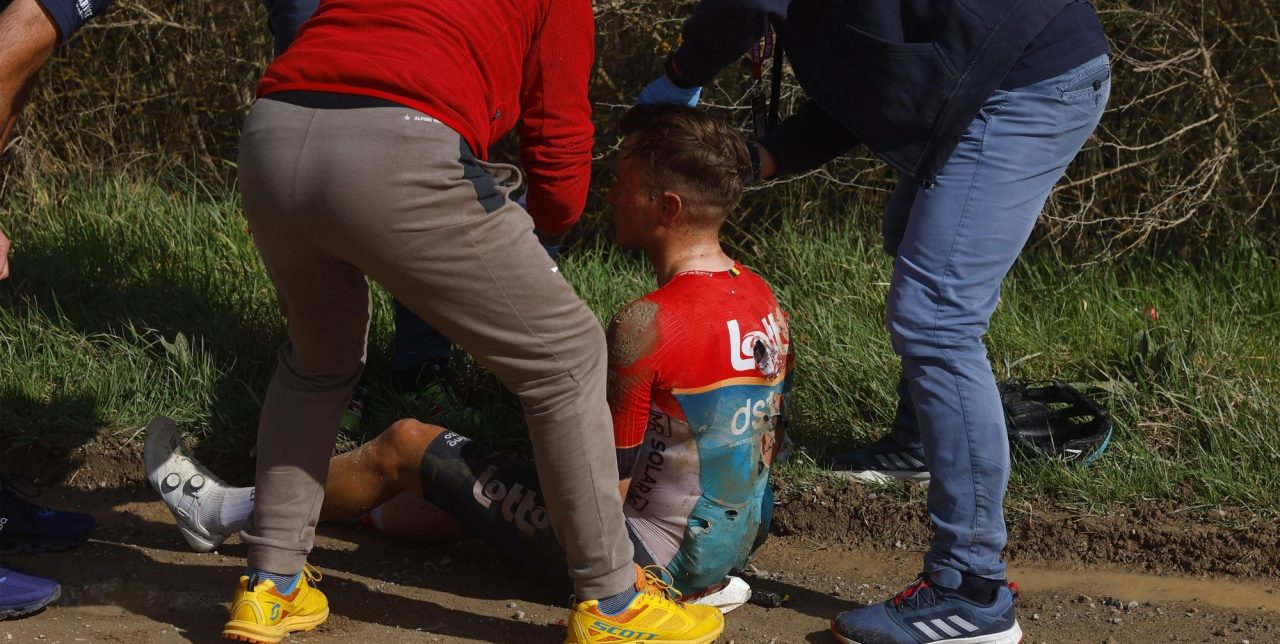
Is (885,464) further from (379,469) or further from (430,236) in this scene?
(430,236)

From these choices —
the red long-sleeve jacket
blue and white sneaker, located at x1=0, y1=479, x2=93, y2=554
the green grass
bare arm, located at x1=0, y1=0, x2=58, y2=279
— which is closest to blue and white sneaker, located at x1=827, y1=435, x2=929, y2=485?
the green grass

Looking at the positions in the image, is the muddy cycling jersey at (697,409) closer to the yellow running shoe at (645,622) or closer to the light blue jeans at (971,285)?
the yellow running shoe at (645,622)

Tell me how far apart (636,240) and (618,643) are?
92 cm

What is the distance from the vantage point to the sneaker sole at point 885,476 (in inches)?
149

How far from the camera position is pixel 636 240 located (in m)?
3.07

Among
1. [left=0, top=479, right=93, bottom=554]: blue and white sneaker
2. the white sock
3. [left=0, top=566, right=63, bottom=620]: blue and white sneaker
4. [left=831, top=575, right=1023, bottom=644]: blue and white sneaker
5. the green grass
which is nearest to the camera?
[left=831, top=575, right=1023, bottom=644]: blue and white sneaker

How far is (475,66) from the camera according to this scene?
2.46m

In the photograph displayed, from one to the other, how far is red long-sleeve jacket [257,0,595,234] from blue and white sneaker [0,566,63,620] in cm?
135

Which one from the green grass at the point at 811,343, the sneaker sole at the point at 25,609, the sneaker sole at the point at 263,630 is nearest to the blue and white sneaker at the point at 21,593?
the sneaker sole at the point at 25,609

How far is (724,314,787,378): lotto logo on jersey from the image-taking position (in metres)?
2.94

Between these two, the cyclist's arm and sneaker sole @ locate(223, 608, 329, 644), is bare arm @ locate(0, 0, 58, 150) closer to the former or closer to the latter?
sneaker sole @ locate(223, 608, 329, 644)

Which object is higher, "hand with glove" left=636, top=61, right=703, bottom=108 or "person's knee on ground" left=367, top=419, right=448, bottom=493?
"hand with glove" left=636, top=61, right=703, bottom=108

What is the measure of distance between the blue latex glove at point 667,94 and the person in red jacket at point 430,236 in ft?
1.78

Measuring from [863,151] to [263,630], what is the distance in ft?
11.6
